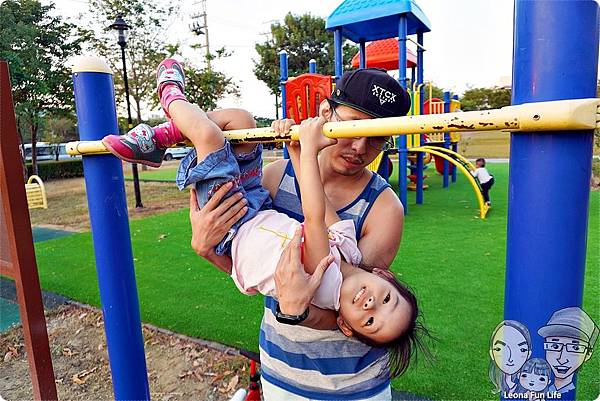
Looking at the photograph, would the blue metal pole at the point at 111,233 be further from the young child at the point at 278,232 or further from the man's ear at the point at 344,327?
the man's ear at the point at 344,327

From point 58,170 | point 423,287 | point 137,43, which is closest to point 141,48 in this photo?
point 137,43

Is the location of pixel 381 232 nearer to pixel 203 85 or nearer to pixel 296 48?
pixel 203 85

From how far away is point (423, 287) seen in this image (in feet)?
12.4

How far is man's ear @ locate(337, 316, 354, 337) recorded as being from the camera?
1154mm

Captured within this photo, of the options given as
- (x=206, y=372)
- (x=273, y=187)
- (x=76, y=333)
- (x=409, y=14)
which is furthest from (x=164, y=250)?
(x=409, y=14)

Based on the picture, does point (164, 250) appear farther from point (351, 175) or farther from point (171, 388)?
point (351, 175)

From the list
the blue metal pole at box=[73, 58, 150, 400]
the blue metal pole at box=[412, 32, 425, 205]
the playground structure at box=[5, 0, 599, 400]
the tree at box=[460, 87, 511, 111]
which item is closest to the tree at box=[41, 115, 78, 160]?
the tree at box=[460, 87, 511, 111]

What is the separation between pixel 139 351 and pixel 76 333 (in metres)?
2.09

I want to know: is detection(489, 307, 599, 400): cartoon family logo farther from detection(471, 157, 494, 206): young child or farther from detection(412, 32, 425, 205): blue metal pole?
detection(412, 32, 425, 205): blue metal pole

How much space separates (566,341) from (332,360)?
582mm

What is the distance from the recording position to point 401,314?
3.75 ft

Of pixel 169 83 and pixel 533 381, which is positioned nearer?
pixel 533 381

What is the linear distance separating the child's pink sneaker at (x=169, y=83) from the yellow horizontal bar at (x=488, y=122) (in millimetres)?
311

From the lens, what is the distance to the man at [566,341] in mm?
809
